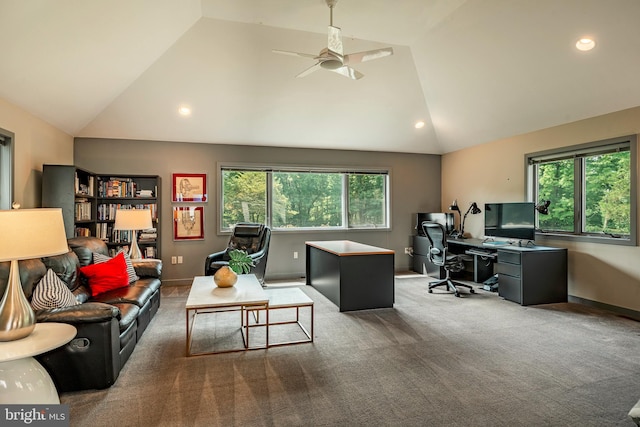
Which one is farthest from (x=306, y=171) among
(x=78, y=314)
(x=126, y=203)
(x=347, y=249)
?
(x=78, y=314)

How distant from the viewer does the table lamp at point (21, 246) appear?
1819 millimetres

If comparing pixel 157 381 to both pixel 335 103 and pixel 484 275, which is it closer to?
pixel 335 103

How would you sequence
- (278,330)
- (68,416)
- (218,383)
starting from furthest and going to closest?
(278,330)
(218,383)
(68,416)

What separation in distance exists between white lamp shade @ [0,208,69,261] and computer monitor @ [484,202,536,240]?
17.2ft

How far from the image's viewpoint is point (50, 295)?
8.79ft

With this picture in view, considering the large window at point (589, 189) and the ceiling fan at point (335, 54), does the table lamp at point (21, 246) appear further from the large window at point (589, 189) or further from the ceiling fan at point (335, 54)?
the large window at point (589, 189)

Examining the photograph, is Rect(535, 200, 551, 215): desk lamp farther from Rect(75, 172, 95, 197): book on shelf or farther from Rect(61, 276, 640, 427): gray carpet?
Rect(75, 172, 95, 197): book on shelf

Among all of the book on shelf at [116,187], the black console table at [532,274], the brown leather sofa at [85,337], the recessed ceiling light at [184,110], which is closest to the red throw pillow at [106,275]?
the brown leather sofa at [85,337]

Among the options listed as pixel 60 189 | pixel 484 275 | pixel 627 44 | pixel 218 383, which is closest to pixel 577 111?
pixel 627 44

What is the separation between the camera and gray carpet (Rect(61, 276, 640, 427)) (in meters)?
2.22

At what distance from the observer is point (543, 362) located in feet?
9.75

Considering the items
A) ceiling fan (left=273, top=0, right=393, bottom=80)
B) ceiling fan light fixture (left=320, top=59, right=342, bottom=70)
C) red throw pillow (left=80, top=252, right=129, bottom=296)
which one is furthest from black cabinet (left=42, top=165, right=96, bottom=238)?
ceiling fan light fixture (left=320, top=59, right=342, bottom=70)

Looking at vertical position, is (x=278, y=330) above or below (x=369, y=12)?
below

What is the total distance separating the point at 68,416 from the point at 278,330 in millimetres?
1906
